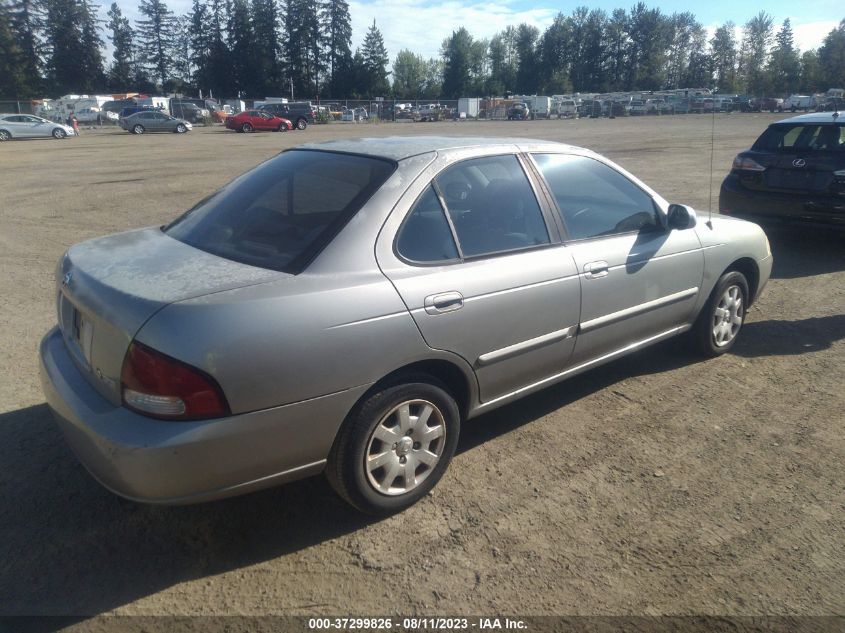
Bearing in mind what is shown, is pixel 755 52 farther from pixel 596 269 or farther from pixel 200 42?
pixel 596 269

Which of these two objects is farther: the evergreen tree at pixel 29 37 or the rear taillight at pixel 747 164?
the evergreen tree at pixel 29 37

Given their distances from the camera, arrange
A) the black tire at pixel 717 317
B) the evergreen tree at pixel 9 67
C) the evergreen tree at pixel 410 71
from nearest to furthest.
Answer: the black tire at pixel 717 317 < the evergreen tree at pixel 9 67 < the evergreen tree at pixel 410 71

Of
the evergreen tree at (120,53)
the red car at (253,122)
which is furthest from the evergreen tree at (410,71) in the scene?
the red car at (253,122)

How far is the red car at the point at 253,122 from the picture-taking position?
42.6m

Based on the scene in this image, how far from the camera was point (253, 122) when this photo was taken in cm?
4272

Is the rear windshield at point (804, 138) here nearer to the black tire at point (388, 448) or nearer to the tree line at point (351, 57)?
the black tire at point (388, 448)

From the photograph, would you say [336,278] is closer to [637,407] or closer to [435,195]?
[435,195]

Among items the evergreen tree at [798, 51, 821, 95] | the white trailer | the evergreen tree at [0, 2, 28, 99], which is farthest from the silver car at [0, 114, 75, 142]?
the evergreen tree at [798, 51, 821, 95]

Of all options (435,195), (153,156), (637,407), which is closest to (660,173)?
(637,407)

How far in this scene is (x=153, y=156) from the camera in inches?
920

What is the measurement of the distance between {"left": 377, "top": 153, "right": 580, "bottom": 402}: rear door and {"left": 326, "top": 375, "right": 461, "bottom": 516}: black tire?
0.24 meters

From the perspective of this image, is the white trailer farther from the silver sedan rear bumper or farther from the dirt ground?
the silver sedan rear bumper

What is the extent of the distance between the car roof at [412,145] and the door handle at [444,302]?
2.55 feet

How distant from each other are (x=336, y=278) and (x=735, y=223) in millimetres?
3563
